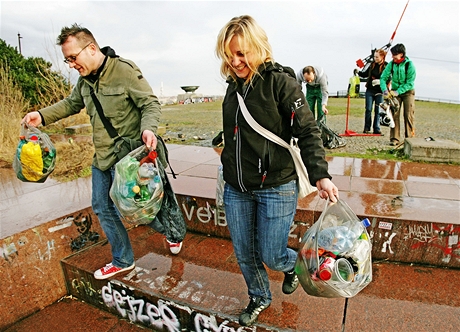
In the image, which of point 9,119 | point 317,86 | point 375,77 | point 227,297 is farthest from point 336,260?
point 9,119

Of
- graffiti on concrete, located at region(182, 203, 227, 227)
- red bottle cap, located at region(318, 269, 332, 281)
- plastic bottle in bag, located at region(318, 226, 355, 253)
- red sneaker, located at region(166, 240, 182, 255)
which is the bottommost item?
red sneaker, located at region(166, 240, 182, 255)

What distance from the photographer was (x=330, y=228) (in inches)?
77.7

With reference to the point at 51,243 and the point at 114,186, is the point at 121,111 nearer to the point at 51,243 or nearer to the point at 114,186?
the point at 114,186

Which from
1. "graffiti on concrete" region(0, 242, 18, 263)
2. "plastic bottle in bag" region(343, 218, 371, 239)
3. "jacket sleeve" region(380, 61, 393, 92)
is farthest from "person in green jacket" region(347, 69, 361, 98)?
"graffiti on concrete" region(0, 242, 18, 263)

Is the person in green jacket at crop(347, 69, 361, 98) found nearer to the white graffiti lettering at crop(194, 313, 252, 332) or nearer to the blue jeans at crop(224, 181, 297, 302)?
the blue jeans at crop(224, 181, 297, 302)

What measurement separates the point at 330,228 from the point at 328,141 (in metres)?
4.73

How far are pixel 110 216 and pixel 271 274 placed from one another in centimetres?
139

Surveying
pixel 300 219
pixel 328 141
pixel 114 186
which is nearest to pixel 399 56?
pixel 328 141

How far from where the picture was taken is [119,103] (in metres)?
2.45

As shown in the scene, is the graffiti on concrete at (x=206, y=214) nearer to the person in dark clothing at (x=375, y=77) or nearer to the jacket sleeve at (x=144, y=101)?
the jacket sleeve at (x=144, y=101)

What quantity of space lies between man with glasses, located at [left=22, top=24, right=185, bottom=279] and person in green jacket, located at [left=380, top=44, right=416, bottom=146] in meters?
5.53

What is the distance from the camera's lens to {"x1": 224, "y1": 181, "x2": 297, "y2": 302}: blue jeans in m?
2.00

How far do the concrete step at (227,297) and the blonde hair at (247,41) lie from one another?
1592 mm

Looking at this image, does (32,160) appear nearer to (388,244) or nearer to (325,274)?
(325,274)
